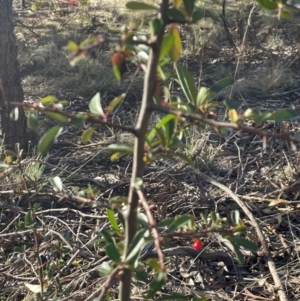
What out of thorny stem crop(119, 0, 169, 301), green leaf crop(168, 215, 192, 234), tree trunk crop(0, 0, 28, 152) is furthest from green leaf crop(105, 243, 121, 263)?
tree trunk crop(0, 0, 28, 152)

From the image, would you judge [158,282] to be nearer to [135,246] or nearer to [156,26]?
[135,246]

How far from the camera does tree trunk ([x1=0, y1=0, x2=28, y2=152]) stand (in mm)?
4164

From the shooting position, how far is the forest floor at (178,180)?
2635 millimetres

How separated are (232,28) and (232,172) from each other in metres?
4.03

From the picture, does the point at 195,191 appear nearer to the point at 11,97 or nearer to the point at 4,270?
the point at 4,270

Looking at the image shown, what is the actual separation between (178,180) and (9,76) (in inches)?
59.1

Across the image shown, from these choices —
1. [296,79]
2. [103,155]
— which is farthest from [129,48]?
[296,79]

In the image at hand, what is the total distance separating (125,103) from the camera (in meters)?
5.37

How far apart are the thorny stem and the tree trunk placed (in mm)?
2959

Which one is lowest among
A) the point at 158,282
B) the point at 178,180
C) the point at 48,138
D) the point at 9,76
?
the point at 178,180

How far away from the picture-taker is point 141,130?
1258mm

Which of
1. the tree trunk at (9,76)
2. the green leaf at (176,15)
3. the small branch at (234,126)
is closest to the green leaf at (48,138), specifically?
the small branch at (234,126)

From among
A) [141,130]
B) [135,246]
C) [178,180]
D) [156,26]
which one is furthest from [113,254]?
[178,180]

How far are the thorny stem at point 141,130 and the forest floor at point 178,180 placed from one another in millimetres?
153
